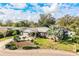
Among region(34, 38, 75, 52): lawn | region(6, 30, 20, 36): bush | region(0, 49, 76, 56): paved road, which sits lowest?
region(0, 49, 76, 56): paved road

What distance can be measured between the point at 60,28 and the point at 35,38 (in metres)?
0.21

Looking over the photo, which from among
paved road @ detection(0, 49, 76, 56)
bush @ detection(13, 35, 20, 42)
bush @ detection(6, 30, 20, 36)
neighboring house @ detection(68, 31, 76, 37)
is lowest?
paved road @ detection(0, 49, 76, 56)

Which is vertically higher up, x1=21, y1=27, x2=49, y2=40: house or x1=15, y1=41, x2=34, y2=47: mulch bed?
x1=21, y1=27, x2=49, y2=40: house

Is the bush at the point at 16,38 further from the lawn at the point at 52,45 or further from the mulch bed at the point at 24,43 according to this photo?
the lawn at the point at 52,45

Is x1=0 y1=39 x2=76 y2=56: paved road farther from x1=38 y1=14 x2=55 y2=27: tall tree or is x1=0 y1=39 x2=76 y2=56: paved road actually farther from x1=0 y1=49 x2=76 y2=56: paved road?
x1=38 y1=14 x2=55 y2=27: tall tree

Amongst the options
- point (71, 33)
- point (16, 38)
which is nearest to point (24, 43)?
point (16, 38)

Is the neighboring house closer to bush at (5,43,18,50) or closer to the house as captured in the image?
the house

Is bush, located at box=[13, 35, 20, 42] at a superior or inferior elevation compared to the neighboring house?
inferior

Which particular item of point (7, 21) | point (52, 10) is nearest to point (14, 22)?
point (7, 21)

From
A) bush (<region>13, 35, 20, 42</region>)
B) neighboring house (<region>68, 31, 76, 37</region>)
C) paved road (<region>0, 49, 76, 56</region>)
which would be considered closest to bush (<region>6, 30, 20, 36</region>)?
bush (<region>13, 35, 20, 42</region>)

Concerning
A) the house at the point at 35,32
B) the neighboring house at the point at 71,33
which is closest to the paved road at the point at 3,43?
the house at the point at 35,32

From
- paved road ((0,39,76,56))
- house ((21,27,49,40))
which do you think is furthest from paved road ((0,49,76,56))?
house ((21,27,49,40))

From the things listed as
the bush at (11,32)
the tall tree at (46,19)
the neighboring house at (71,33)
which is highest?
the tall tree at (46,19)

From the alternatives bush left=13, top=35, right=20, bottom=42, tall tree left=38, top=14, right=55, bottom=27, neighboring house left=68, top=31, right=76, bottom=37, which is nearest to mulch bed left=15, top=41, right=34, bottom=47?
bush left=13, top=35, right=20, bottom=42
